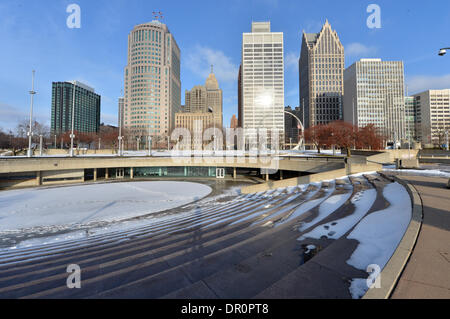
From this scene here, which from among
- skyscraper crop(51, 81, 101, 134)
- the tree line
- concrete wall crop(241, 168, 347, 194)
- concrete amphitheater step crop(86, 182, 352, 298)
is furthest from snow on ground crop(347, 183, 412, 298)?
skyscraper crop(51, 81, 101, 134)

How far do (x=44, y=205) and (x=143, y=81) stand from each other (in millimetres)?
147928

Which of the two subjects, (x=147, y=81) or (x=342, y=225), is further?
(x=147, y=81)

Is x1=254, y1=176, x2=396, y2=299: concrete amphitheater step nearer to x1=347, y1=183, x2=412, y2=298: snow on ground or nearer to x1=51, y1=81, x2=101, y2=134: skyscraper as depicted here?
x1=347, y1=183, x2=412, y2=298: snow on ground

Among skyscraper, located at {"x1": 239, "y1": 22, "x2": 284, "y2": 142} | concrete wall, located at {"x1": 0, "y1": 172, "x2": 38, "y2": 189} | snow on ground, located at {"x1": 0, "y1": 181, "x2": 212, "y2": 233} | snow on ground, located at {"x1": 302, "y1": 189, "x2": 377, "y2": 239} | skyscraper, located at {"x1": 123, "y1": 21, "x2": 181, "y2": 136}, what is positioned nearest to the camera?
snow on ground, located at {"x1": 302, "y1": 189, "x2": 377, "y2": 239}

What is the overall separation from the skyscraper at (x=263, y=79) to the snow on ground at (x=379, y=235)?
11855 cm

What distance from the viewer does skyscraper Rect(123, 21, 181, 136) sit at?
462 feet

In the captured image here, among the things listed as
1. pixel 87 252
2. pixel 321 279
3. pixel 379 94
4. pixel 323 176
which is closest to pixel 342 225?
pixel 321 279

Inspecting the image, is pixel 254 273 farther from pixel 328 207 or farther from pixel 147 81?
pixel 147 81

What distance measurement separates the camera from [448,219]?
547 centimetres

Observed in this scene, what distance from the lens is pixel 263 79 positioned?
123812mm

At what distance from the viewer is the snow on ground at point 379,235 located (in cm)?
383

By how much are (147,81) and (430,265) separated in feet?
535

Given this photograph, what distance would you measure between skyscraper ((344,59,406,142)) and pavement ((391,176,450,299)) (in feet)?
448

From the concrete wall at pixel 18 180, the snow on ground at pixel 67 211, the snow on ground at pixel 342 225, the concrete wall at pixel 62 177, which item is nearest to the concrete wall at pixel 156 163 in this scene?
the concrete wall at pixel 62 177
